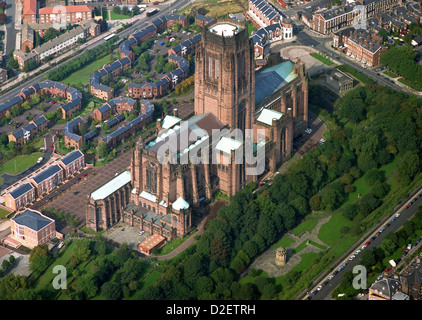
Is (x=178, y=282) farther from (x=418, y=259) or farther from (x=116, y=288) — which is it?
(x=418, y=259)

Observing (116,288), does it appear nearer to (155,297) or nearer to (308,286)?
(155,297)

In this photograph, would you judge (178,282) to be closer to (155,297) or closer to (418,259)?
(155,297)

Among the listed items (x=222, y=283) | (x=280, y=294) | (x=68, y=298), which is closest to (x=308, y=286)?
(x=280, y=294)
